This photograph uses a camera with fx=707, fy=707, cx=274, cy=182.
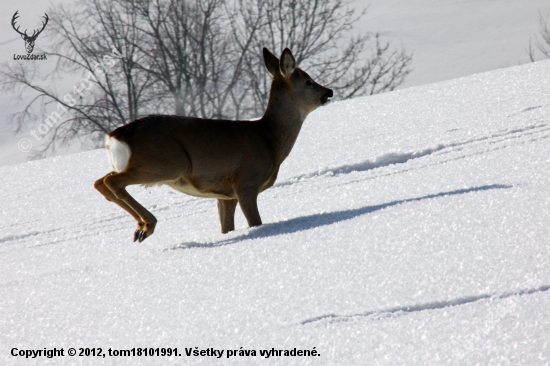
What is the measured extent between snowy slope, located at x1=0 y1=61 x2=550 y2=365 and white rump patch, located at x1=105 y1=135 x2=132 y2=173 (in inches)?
22.1

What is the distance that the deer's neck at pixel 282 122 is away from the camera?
5.05 meters

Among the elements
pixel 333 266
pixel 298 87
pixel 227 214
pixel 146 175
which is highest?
pixel 298 87

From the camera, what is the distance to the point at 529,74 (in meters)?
9.23

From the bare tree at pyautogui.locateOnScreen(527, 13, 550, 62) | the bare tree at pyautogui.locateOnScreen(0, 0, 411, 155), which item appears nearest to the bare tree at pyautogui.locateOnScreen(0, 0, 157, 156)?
the bare tree at pyautogui.locateOnScreen(0, 0, 411, 155)

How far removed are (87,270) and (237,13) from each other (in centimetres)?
2662

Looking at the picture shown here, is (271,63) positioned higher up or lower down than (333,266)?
higher up

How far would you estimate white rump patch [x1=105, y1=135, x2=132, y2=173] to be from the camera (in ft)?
14.7

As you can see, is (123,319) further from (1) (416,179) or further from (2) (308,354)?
(1) (416,179)

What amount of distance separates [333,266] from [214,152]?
5.81 ft

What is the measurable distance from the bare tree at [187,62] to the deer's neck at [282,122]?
1947 centimetres

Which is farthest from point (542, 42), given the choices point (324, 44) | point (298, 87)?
point (298, 87)

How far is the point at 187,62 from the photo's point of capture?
2606 cm

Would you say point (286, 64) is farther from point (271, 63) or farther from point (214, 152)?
point (214, 152)

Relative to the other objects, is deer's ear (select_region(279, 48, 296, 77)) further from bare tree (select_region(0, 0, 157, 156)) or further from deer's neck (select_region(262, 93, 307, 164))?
bare tree (select_region(0, 0, 157, 156))
